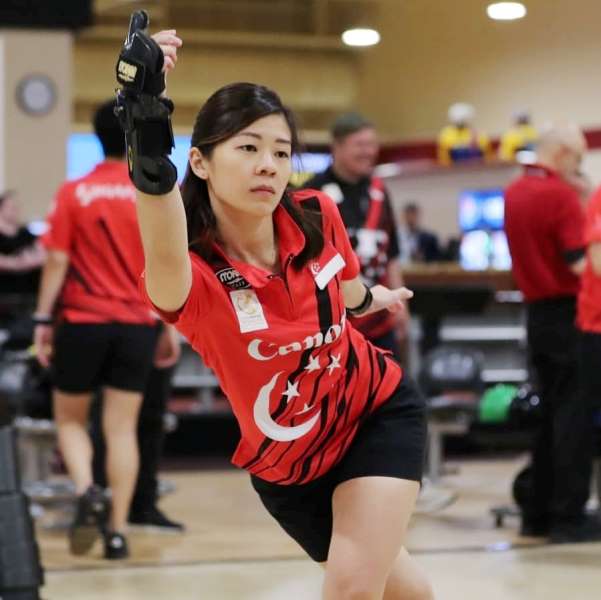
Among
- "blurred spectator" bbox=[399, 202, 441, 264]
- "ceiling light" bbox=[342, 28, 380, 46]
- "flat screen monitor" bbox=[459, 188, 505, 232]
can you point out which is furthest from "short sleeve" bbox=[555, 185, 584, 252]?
"flat screen monitor" bbox=[459, 188, 505, 232]

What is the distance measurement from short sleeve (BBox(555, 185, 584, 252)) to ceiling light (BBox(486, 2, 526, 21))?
0.60 meters

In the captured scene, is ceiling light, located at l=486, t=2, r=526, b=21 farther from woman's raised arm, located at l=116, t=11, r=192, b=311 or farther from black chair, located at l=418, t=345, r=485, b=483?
woman's raised arm, located at l=116, t=11, r=192, b=311

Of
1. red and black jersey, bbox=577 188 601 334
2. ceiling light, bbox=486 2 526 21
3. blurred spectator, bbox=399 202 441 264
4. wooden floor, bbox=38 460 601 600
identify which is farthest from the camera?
blurred spectator, bbox=399 202 441 264

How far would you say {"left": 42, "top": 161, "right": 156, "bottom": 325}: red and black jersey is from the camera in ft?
14.6

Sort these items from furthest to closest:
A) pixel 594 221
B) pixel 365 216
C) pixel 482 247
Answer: pixel 482 247 < pixel 365 216 < pixel 594 221

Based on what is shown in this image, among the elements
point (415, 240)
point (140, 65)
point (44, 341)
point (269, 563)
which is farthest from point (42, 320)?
point (415, 240)

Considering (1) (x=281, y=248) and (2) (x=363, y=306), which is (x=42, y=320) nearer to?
(2) (x=363, y=306)

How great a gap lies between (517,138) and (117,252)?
6.05 metres

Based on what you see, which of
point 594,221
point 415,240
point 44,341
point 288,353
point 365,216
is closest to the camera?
point 288,353

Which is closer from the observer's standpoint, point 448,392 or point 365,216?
point 365,216

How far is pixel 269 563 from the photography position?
14.4 ft

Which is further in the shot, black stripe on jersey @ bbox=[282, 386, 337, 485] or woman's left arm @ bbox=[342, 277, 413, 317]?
woman's left arm @ bbox=[342, 277, 413, 317]

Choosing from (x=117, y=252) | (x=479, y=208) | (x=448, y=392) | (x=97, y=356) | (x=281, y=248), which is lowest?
(x=448, y=392)

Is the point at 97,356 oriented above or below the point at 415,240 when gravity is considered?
below
